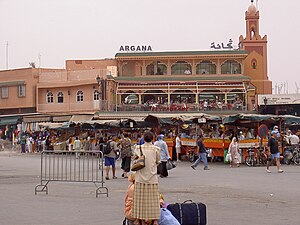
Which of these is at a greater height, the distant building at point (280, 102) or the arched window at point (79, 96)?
the arched window at point (79, 96)

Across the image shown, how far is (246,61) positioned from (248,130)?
105 ft

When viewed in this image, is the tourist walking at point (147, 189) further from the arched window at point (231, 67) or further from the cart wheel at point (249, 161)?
the arched window at point (231, 67)

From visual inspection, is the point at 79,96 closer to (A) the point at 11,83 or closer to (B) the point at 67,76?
(B) the point at 67,76

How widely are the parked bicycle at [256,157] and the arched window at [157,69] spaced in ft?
112

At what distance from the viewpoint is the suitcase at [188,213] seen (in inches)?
353

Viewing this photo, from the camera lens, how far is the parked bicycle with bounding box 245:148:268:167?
28247 mm

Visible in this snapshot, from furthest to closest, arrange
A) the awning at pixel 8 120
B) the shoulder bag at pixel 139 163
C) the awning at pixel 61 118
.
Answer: the awning at pixel 8 120
the awning at pixel 61 118
the shoulder bag at pixel 139 163

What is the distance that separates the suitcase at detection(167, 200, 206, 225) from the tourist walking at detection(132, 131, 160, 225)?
41cm

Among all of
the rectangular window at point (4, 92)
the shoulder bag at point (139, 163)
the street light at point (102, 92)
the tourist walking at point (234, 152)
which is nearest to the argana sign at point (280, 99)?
the street light at point (102, 92)

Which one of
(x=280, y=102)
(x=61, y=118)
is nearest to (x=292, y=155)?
(x=280, y=102)

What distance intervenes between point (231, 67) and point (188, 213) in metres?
53.9

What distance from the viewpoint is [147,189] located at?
8852 mm

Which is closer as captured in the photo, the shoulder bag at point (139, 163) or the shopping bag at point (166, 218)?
the shopping bag at point (166, 218)

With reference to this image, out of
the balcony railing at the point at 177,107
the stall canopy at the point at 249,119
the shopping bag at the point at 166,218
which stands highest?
the balcony railing at the point at 177,107
